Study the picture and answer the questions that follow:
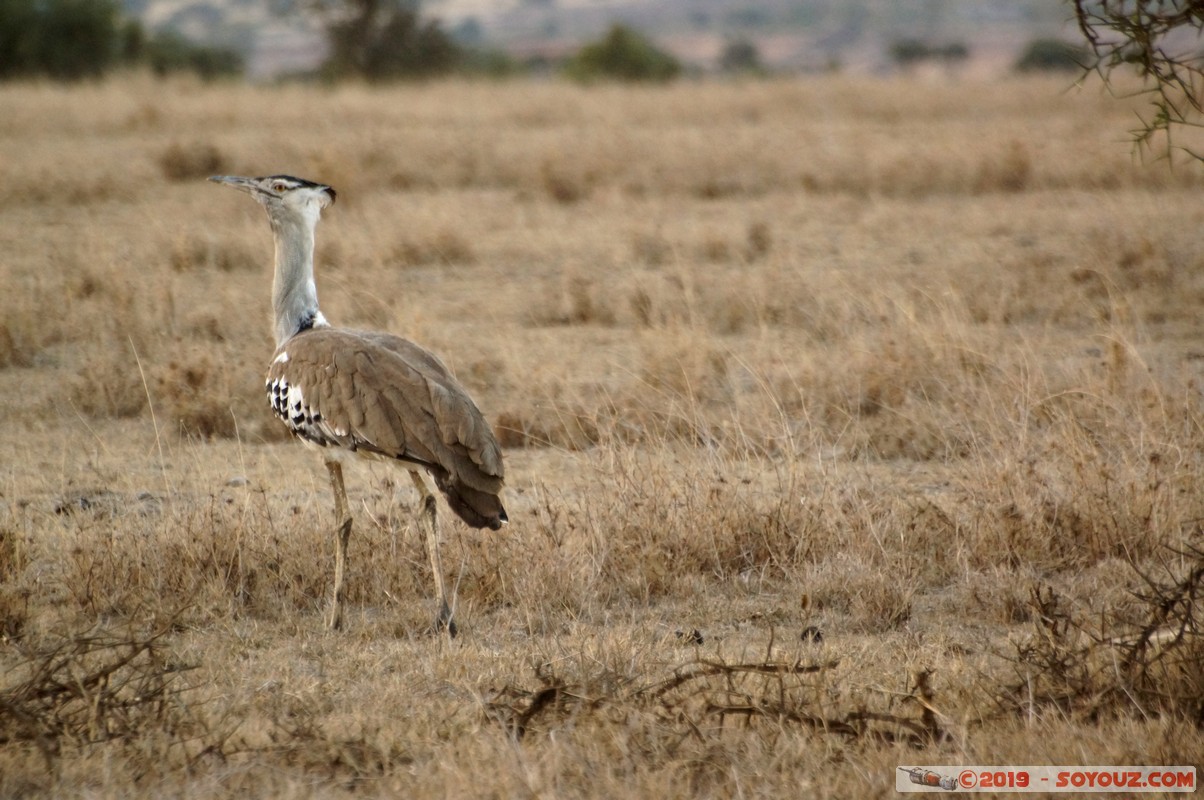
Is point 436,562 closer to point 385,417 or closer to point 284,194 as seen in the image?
point 385,417

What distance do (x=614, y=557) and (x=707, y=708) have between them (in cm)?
127

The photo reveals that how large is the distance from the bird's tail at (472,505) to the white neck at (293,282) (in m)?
0.93


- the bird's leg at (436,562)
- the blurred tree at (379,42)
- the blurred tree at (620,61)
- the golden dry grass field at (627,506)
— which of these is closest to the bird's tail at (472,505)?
the bird's leg at (436,562)

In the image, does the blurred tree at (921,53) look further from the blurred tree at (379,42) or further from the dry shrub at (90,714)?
Result: the dry shrub at (90,714)

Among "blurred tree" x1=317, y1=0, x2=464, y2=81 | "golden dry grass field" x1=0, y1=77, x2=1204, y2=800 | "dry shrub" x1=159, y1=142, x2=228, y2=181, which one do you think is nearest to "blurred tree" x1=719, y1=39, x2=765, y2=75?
"blurred tree" x1=317, y1=0, x2=464, y2=81

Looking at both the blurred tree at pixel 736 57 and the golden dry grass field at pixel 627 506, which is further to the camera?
the blurred tree at pixel 736 57

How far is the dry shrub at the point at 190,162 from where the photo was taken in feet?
41.6

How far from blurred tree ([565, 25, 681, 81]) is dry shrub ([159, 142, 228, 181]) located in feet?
51.6

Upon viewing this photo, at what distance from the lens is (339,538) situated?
14.5 ft

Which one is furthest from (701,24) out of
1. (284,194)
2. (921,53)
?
(284,194)

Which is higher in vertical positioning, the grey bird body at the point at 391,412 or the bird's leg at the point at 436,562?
the grey bird body at the point at 391,412

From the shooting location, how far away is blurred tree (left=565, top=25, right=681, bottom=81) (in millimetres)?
28250

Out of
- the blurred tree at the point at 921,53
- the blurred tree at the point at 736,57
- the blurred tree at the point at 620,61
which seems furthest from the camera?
the blurred tree at the point at 921,53

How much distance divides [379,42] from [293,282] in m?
22.1
